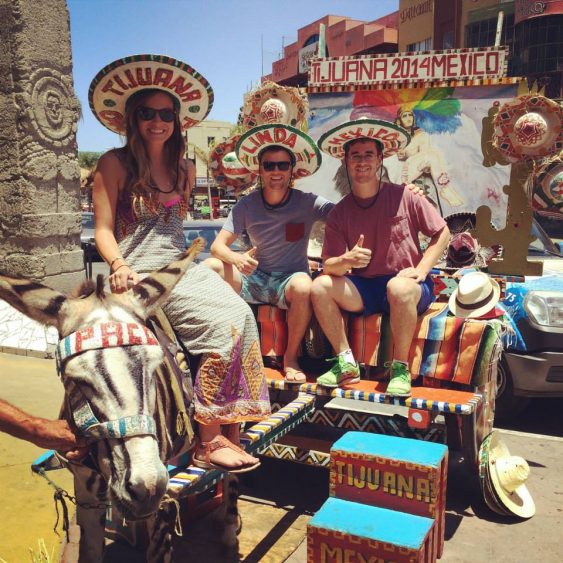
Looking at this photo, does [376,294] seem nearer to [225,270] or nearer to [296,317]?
[296,317]

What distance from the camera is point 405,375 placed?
13.0 feet

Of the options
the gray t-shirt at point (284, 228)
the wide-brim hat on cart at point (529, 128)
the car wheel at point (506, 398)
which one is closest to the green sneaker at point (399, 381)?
→ the gray t-shirt at point (284, 228)

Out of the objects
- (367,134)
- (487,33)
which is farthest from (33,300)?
(487,33)

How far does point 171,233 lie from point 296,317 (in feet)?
4.52

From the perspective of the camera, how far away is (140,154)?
317 cm

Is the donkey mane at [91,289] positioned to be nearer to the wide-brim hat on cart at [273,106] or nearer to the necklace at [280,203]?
the necklace at [280,203]

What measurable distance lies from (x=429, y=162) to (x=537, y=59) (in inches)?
932

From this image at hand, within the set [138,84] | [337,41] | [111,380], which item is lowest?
[111,380]

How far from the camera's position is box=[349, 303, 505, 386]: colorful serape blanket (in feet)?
13.1

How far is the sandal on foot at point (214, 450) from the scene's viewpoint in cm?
294

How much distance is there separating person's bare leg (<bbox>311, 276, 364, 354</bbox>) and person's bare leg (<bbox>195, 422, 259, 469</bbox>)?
4.33 ft

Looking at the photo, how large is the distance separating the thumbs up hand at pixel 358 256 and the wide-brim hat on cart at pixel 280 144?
101 cm

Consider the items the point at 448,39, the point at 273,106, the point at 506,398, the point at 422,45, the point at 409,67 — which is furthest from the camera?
the point at 422,45

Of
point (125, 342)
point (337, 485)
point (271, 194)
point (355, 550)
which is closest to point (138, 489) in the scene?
point (125, 342)
